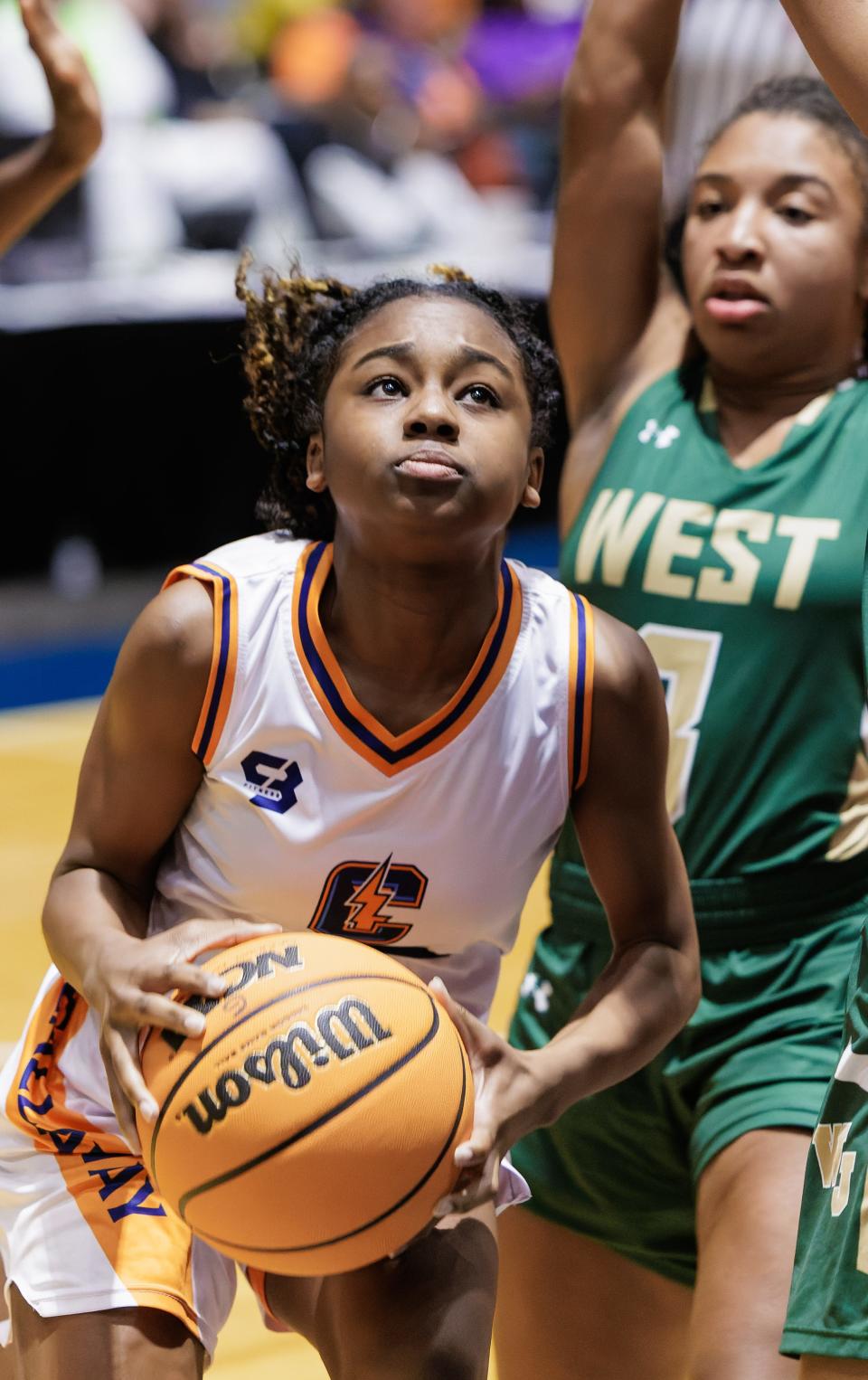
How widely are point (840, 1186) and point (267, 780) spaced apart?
0.84 meters

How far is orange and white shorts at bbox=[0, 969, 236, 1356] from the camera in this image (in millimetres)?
2316

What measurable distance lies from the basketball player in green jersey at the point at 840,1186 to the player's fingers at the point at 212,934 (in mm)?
656

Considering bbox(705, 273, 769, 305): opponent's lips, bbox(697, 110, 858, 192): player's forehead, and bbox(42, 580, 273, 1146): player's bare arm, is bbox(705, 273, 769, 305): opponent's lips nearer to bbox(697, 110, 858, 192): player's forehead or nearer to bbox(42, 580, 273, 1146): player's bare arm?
bbox(697, 110, 858, 192): player's forehead

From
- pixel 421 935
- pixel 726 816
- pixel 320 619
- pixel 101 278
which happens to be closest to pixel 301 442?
pixel 320 619

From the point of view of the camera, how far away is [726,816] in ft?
9.62

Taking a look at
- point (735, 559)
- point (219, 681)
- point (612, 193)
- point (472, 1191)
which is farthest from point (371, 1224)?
point (612, 193)

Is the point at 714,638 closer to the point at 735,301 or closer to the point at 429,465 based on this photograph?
the point at 735,301

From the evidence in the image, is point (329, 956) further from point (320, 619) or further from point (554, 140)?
point (554, 140)

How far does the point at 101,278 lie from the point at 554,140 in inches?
125

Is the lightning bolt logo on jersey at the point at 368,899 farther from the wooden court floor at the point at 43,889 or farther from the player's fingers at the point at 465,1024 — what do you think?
the wooden court floor at the point at 43,889

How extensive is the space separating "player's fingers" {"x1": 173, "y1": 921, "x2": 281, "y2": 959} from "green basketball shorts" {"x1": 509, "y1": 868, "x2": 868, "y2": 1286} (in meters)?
0.96

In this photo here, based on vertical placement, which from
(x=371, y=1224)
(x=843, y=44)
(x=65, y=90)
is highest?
(x=843, y=44)

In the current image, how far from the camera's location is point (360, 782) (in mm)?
2363

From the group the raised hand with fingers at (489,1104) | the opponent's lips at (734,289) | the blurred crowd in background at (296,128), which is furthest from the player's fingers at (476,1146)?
the blurred crowd in background at (296,128)
